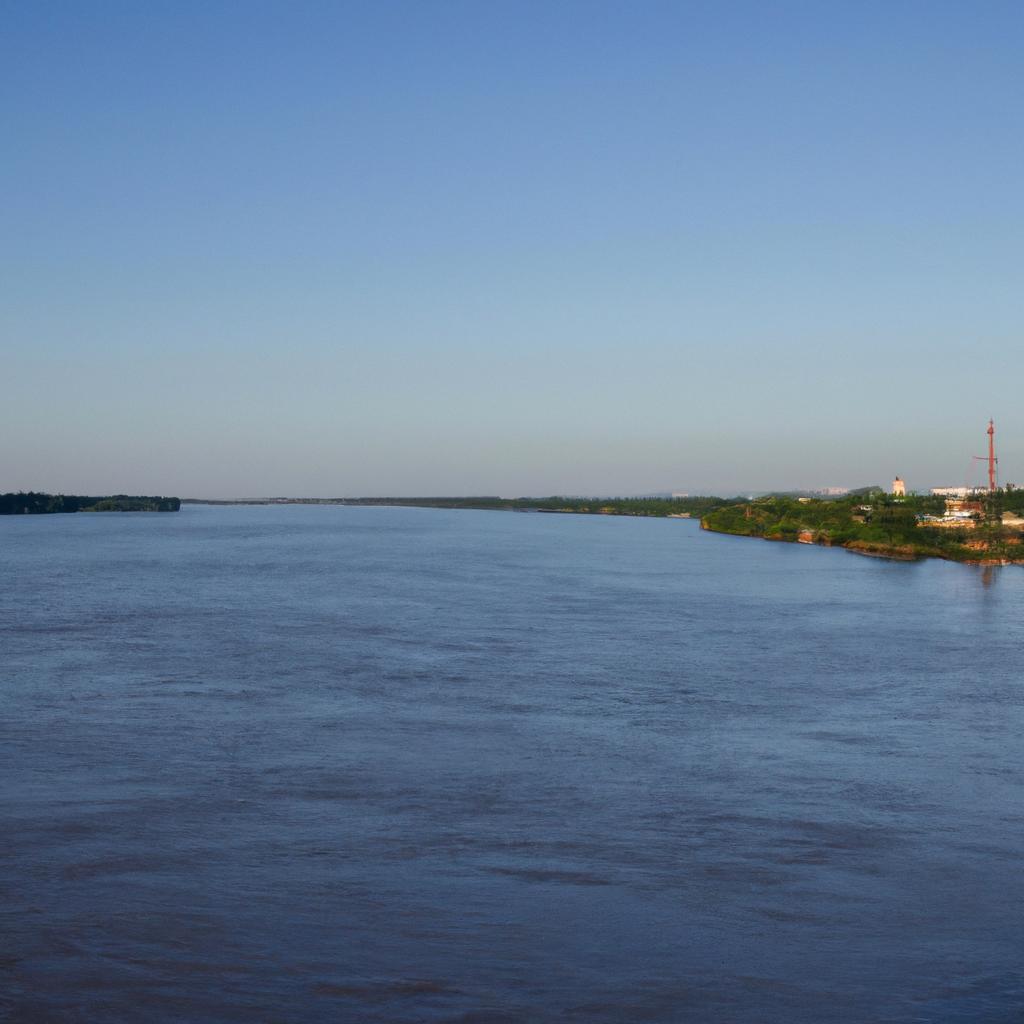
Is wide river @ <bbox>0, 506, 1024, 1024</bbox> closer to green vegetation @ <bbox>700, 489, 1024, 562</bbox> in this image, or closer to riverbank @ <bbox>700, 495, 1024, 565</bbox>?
riverbank @ <bbox>700, 495, 1024, 565</bbox>

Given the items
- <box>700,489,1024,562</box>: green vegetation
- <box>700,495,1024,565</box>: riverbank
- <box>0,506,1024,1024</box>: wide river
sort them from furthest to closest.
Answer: <box>700,489,1024,562</box>: green vegetation
<box>700,495,1024,565</box>: riverbank
<box>0,506,1024,1024</box>: wide river

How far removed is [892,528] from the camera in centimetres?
3884

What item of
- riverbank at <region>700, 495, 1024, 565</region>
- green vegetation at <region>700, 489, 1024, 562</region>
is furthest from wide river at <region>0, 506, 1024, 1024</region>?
green vegetation at <region>700, 489, 1024, 562</region>

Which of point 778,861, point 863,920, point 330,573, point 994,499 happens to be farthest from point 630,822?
point 994,499

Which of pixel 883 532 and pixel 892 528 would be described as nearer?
pixel 892 528

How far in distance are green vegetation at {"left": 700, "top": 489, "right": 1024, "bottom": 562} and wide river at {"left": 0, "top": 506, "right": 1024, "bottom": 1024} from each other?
68.9 ft

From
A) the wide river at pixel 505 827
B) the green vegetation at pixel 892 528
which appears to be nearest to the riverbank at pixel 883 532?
the green vegetation at pixel 892 528

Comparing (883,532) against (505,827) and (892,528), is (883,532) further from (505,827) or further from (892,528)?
(505,827)

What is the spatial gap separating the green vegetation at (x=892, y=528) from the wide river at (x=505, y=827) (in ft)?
68.9

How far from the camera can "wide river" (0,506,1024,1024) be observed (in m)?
4.79

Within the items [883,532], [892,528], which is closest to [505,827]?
[892,528]

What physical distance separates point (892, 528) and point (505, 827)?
3466 cm

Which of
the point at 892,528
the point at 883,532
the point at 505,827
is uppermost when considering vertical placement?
the point at 892,528

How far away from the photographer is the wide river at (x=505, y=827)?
4789 mm
